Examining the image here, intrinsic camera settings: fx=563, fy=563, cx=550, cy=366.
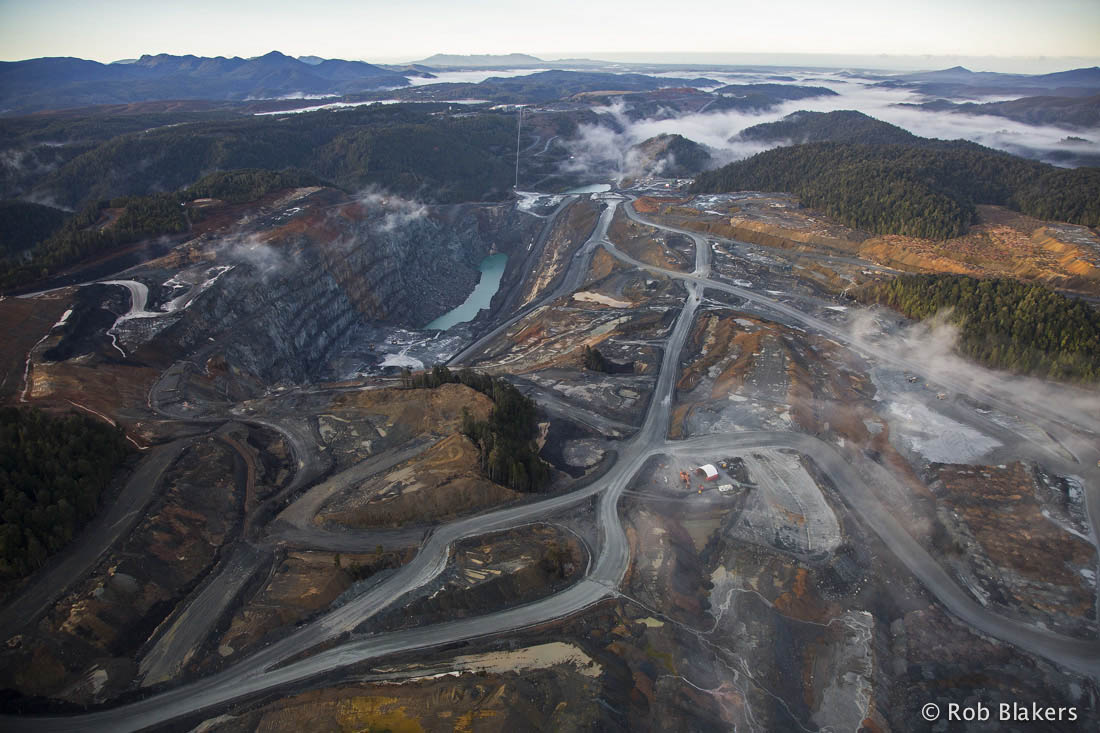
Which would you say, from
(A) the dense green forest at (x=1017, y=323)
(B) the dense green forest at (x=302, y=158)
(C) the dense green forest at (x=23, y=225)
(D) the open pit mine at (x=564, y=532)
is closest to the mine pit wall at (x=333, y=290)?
(D) the open pit mine at (x=564, y=532)

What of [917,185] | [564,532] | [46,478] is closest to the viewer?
[46,478]

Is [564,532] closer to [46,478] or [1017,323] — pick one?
[46,478]

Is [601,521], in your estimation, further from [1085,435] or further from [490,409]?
[1085,435]

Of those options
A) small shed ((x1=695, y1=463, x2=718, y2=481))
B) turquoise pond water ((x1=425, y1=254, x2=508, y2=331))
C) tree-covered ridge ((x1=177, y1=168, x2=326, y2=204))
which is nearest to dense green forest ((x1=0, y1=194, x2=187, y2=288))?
tree-covered ridge ((x1=177, y1=168, x2=326, y2=204))

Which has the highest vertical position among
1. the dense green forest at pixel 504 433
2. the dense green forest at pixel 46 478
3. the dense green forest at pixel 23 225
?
the dense green forest at pixel 23 225

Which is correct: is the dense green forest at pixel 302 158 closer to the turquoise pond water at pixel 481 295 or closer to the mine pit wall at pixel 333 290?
the mine pit wall at pixel 333 290

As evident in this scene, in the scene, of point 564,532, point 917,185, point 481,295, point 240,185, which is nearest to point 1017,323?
point 917,185

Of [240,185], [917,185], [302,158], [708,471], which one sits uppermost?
[302,158]

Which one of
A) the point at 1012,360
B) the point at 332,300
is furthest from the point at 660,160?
the point at 1012,360
